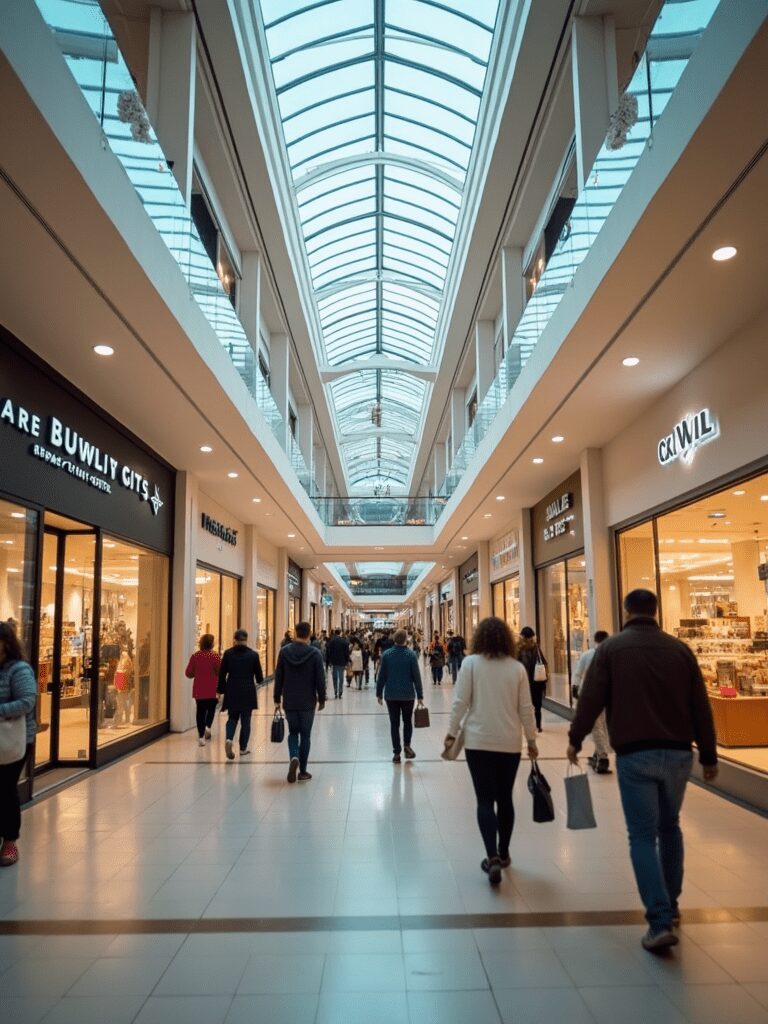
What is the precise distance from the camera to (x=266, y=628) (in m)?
20.6

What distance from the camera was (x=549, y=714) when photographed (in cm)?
1389

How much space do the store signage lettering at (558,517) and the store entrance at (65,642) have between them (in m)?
7.64

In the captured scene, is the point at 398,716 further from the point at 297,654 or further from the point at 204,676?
the point at 204,676

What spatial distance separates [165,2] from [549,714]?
39.9 ft

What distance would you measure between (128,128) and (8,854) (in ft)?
16.7

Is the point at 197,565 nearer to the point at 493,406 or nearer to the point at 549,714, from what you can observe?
the point at 493,406

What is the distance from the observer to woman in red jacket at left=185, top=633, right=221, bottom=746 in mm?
9625

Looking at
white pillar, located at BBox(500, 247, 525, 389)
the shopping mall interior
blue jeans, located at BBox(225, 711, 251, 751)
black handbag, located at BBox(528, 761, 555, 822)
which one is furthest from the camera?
white pillar, located at BBox(500, 247, 525, 389)

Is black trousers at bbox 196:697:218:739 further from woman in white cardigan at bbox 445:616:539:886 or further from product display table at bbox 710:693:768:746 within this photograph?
product display table at bbox 710:693:768:746

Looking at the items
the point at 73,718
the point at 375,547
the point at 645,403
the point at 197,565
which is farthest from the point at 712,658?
the point at 375,547

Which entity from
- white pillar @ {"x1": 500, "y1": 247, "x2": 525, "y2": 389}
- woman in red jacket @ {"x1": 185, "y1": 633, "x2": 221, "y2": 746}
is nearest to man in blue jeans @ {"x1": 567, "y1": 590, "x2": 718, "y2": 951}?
woman in red jacket @ {"x1": 185, "y1": 633, "x2": 221, "y2": 746}

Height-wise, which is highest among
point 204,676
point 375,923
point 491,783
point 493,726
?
point 493,726

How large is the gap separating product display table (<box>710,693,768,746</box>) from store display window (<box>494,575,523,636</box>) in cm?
855

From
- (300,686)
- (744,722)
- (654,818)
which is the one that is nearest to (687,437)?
(744,722)
